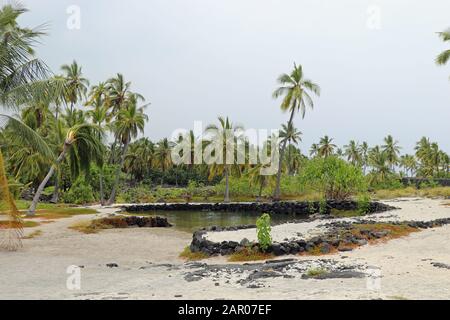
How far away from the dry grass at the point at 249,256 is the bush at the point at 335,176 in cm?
3010

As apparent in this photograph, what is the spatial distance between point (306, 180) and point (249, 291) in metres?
38.1

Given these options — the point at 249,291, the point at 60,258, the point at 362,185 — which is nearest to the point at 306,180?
the point at 362,185

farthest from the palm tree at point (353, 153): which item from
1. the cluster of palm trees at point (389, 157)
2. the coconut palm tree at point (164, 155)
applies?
the coconut palm tree at point (164, 155)

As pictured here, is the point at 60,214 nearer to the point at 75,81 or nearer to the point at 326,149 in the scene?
the point at 75,81

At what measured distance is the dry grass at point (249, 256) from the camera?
15367 millimetres

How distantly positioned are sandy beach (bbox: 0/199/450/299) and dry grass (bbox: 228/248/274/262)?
55cm

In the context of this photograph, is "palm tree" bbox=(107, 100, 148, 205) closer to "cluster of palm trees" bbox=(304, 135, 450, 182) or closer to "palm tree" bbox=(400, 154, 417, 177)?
"cluster of palm trees" bbox=(304, 135, 450, 182)

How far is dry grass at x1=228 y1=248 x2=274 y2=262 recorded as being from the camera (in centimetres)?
1537

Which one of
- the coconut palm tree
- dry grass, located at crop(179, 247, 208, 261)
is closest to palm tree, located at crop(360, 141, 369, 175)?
the coconut palm tree

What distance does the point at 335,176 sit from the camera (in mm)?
44438

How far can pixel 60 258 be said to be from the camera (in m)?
17.4

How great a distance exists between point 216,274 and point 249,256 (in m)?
3.51

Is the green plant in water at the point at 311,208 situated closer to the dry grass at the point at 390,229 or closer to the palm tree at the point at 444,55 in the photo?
the palm tree at the point at 444,55

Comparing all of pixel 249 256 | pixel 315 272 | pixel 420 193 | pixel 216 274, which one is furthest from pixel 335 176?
pixel 315 272
